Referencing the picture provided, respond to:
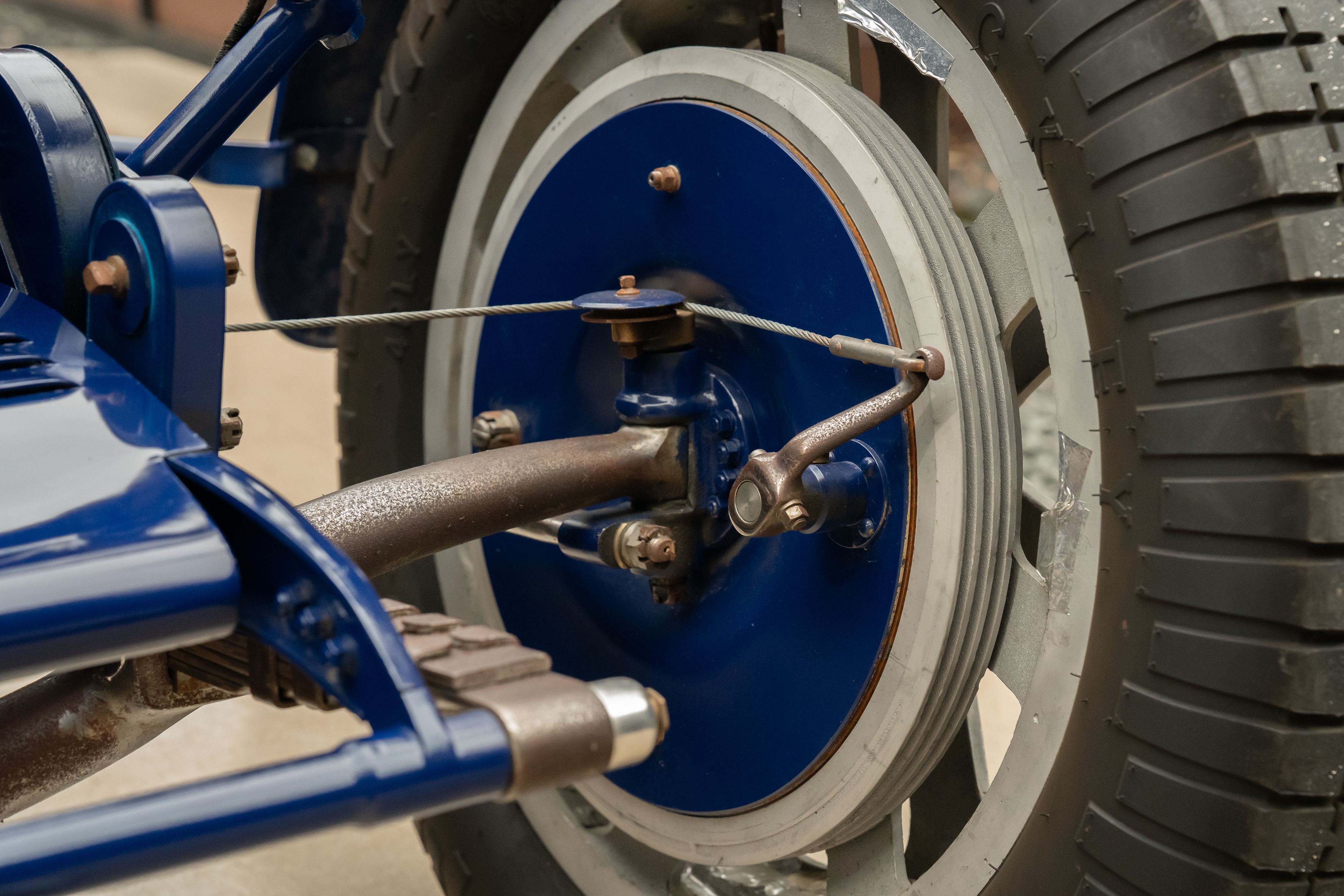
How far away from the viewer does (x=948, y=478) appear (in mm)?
909

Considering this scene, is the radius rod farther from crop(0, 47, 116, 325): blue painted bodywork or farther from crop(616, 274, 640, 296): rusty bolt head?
crop(0, 47, 116, 325): blue painted bodywork

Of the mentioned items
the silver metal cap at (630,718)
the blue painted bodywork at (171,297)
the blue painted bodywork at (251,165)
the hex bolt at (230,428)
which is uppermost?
the blue painted bodywork at (251,165)

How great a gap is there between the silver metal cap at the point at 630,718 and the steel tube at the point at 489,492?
1.14 ft

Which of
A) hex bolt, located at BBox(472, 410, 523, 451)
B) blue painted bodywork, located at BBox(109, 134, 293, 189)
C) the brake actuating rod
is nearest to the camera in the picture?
the brake actuating rod

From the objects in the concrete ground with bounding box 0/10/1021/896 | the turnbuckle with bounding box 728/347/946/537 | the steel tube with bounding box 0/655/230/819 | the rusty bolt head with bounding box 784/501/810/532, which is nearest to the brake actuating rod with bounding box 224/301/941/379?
the turnbuckle with bounding box 728/347/946/537

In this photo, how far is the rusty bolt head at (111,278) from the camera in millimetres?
813

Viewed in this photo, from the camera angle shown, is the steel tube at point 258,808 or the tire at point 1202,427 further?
the tire at point 1202,427

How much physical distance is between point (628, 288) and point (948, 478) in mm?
322

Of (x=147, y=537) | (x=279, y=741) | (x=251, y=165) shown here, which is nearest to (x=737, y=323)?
(x=147, y=537)

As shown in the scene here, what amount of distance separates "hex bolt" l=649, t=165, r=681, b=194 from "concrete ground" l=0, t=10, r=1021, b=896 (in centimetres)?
58

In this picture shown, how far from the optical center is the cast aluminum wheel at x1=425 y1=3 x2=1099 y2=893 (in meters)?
0.85

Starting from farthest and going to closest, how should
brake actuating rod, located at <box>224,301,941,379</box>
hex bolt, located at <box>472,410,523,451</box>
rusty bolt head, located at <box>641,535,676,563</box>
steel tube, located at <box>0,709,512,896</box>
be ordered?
hex bolt, located at <box>472,410,523,451</box>
rusty bolt head, located at <box>641,535,676,563</box>
brake actuating rod, located at <box>224,301,941,379</box>
steel tube, located at <box>0,709,512,896</box>

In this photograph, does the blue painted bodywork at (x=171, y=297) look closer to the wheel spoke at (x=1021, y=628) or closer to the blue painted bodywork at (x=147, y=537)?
the blue painted bodywork at (x=147, y=537)

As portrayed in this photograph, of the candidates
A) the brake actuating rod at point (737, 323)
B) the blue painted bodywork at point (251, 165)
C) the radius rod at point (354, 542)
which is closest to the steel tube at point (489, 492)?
the radius rod at point (354, 542)
